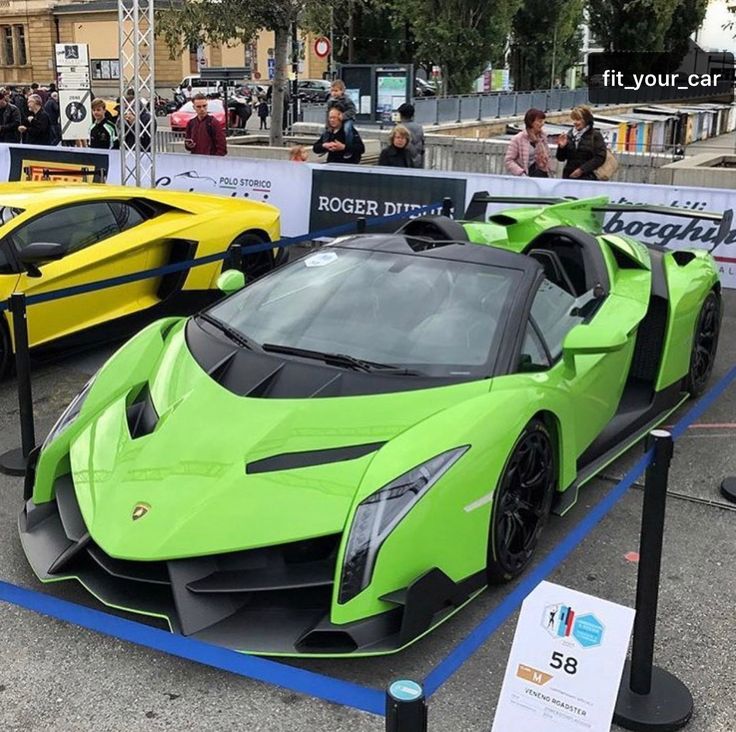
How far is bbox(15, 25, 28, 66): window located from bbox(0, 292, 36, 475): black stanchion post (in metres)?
67.7

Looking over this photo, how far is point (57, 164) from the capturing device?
11953 millimetres

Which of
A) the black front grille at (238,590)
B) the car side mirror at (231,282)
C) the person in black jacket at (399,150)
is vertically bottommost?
the black front grille at (238,590)

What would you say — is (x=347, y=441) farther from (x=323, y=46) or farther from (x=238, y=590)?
(x=323, y=46)

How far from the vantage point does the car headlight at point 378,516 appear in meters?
2.92

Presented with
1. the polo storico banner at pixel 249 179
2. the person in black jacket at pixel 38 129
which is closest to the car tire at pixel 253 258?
the polo storico banner at pixel 249 179

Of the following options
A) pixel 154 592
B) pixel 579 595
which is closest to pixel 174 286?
pixel 154 592

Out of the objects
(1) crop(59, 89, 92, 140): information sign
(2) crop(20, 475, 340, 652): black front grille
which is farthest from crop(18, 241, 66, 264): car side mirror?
(1) crop(59, 89, 92, 140): information sign

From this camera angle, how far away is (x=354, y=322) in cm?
405

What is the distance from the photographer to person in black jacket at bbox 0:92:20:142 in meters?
16.0

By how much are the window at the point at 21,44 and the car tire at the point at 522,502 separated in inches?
2743

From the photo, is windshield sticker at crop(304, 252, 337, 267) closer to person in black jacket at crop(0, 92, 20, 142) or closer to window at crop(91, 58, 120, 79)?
person in black jacket at crop(0, 92, 20, 142)

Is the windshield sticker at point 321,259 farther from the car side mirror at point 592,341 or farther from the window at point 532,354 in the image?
the car side mirror at point 592,341

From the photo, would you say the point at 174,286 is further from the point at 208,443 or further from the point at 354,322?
the point at 208,443

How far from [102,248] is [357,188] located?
13.2 ft
